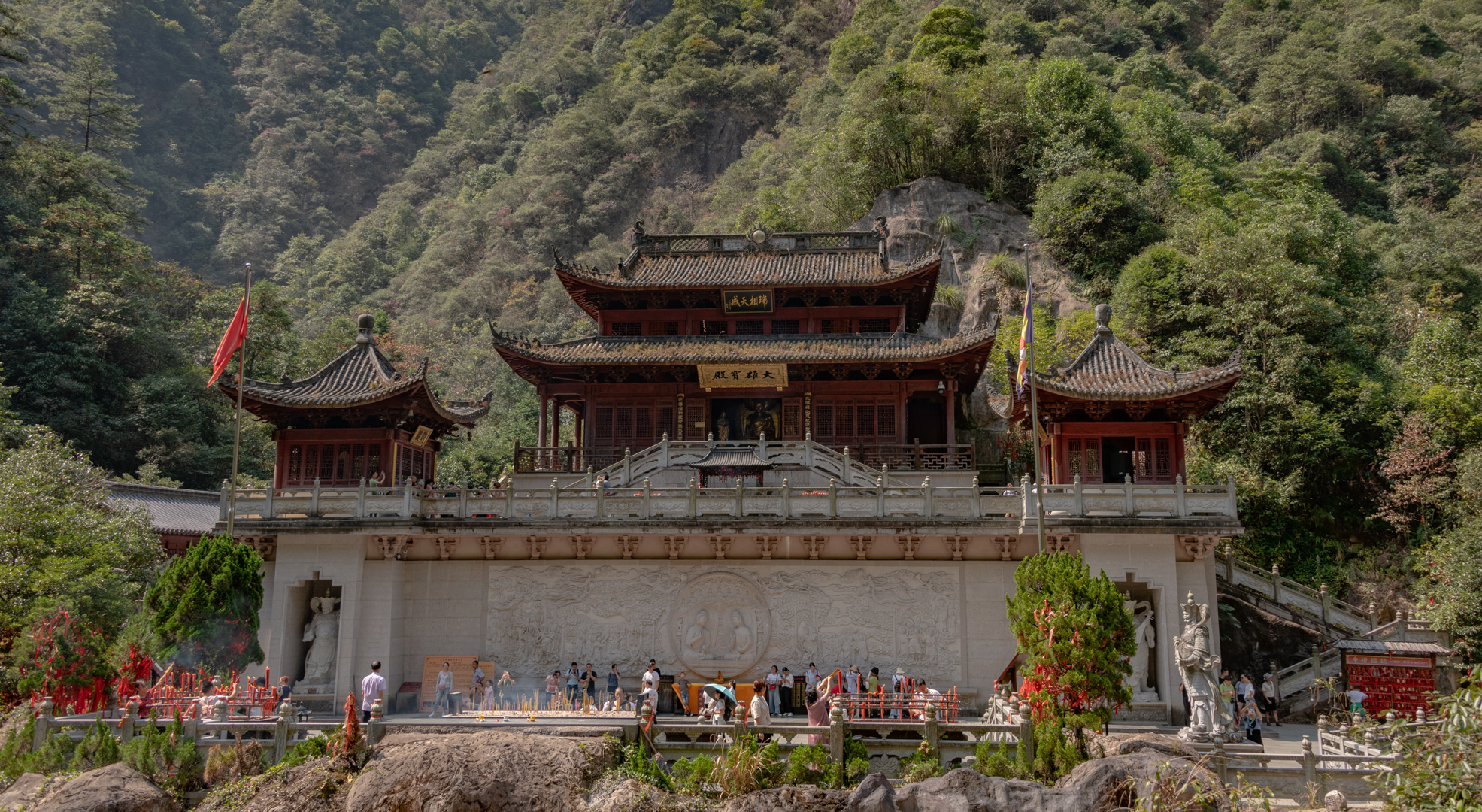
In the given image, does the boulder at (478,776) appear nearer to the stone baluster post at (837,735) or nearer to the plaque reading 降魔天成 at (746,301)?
the stone baluster post at (837,735)

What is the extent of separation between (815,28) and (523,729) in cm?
5973

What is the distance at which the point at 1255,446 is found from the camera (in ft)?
87.6

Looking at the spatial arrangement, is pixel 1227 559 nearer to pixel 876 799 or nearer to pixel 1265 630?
pixel 1265 630

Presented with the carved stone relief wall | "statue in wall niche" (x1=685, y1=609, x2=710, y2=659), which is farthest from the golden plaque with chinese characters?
"statue in wall niche" (x1=685, y1=609, x2=710, y2=659)

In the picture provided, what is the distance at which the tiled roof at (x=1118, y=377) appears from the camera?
19.6 meters

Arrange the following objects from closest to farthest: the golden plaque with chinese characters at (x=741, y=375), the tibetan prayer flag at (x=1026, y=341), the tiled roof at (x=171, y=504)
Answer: the tibetan prayer flag at (x=1026, y=341), the golden plaque with chinese characters at (x=741, y=375), the tiled roof at (x=171, y=504)

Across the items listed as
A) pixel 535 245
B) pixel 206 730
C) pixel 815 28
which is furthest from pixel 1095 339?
pixel 815 28

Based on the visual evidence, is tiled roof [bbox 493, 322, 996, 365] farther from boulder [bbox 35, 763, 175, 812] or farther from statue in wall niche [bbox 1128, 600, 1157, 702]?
boulder [bbox 35, 763, 175, 812]

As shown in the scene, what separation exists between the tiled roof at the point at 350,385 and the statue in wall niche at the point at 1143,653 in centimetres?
1517

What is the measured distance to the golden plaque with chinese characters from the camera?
80.5 feet

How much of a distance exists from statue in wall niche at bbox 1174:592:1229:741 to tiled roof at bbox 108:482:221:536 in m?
25.5

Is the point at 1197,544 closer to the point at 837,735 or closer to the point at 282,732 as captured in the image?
the point at 837,735

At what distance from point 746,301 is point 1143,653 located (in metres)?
14.2

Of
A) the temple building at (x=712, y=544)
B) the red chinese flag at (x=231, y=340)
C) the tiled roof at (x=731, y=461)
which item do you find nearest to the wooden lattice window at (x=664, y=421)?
the temple building at (x=712, y=544)
